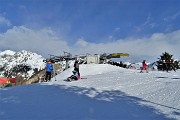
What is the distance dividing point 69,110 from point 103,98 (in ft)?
10.5

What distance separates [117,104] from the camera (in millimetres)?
14641

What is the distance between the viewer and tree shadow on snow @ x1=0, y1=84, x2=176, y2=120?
12500 mm

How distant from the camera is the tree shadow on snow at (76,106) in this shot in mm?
12500

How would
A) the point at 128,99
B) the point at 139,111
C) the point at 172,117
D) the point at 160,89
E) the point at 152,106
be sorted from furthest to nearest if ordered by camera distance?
the point at 160,89, the point at 128,99, the point at 152,106, the point at 139,111, the point at 172,117

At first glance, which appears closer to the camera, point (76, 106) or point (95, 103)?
point (76, 106)

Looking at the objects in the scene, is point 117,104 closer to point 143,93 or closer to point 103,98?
point 103,98

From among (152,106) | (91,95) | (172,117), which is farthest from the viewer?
(91,95)

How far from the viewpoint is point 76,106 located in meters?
A: 14.3

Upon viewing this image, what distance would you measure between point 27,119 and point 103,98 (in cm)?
523

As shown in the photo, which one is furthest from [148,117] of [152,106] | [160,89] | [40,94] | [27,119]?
[40,94]

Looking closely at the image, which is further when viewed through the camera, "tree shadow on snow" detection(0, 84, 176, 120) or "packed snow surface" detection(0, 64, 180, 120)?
"packed snow surface" detection(0, 64, 180, 120)

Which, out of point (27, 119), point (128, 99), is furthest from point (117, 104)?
point (27, 119)

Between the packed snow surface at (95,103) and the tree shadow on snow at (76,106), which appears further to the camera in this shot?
the packed snow surface at (95,103)

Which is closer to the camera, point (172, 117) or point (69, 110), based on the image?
point (172, 117)
